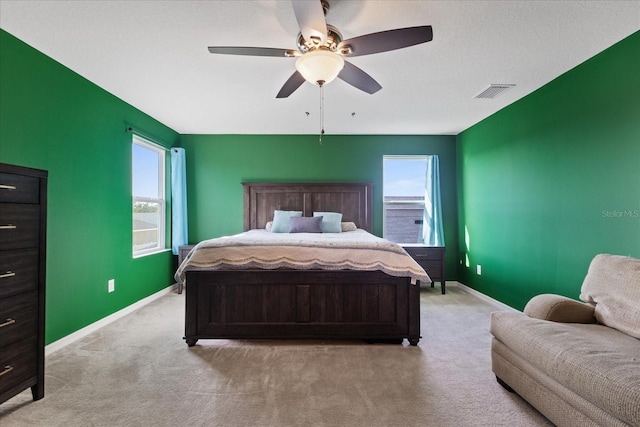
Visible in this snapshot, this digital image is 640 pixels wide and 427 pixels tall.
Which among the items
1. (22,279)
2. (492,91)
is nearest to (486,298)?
(492,91)

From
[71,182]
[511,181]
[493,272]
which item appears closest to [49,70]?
[71,182]

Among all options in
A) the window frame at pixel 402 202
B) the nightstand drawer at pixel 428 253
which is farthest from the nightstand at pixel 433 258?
the window frame at pixel 402 202

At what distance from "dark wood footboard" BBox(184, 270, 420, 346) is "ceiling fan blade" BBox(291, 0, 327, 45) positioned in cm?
173

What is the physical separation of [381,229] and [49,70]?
4.38 metres

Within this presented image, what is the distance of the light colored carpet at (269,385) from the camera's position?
5.69 ft

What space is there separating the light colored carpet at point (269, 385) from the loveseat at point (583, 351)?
21 centimetres

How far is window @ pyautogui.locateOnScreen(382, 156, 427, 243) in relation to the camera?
527 centimetres

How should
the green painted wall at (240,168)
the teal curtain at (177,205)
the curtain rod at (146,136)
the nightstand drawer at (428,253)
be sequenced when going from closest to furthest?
the curtain rod at (146,136) → the nightstand drawer at (428,253) → the teal curtain at (177,205) → the green painted wall at (240,168)

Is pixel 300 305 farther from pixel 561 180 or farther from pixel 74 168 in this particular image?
pixel 561 180

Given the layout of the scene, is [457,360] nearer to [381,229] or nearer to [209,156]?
[381,229]

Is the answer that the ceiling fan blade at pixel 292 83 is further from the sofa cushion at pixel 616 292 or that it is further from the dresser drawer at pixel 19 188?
the sofa cushion at pixel 616 292

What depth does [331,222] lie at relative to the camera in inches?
179

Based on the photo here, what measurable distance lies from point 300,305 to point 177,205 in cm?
297

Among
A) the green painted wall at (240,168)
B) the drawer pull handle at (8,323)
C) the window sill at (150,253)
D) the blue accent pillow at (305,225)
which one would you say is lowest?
the drawer pull handle at (8,323)
